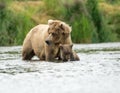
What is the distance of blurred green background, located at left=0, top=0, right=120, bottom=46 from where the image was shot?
115 feet

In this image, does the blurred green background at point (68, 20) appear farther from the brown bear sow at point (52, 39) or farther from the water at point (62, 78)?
the water at point (62, 78)

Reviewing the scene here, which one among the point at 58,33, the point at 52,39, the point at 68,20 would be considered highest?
the point at 58,33

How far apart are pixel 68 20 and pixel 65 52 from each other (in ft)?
73.6

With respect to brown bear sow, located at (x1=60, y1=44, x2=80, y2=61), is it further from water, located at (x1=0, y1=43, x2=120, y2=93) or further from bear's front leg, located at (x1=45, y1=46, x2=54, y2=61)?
water, located at (x1=0, y1=43, x2=120, y2=93)

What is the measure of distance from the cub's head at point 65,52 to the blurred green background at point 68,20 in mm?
18060

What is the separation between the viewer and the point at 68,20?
38781mm

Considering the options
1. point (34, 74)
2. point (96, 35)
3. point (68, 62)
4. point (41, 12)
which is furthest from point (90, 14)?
point (34, 74)

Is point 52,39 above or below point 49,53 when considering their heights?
above

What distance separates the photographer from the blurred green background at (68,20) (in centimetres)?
3506

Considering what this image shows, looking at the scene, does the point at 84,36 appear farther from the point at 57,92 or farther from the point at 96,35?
the point at 57,92

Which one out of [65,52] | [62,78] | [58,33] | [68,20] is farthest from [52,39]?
[68,20]

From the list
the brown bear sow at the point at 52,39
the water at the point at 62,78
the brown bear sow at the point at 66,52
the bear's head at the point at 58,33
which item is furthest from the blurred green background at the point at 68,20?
the water at the point at 62,78

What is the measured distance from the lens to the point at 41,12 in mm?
43906

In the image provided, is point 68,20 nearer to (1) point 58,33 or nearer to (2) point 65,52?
(1) point 58,33
